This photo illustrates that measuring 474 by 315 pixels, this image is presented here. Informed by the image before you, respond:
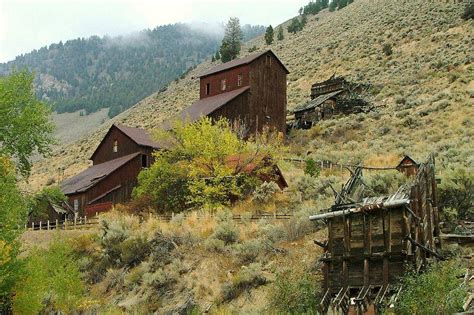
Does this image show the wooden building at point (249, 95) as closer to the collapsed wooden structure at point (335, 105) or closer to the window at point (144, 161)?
the collapsed wooden structure at point (335, 105)

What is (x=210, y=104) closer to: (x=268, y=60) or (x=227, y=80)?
(x=227, y=80)

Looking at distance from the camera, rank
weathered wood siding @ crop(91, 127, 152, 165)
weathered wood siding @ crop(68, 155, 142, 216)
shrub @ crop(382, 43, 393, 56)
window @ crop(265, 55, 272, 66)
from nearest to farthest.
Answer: weathered wood siding @ crop(68, 155, 142, 216)
weathered wood siding @ crop(91, 127, 152, 165)
window @ crop(265, 55, 272, 66)
shrub @ crop(382, 43, 393, 56)

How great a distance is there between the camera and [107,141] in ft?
154

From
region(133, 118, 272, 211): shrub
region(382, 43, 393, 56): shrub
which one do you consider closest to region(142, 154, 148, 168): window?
region(133, 118, 272, 211): shrub

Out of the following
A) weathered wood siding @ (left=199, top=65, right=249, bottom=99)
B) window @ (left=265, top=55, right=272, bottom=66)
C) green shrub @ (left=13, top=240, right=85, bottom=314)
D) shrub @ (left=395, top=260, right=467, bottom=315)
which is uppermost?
window @ (left=265, top=55, right=272, bottom=66)

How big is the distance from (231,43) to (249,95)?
5588cm

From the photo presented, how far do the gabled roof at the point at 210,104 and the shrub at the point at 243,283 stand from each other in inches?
982

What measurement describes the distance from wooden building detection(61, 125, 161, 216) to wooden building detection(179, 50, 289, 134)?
5.44 metres

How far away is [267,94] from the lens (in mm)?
51781

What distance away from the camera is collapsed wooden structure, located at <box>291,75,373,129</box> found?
57.4m

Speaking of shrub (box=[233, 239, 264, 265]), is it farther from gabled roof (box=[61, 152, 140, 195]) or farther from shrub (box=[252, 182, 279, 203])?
gabled roof (box=[61, 152, 140, 195])

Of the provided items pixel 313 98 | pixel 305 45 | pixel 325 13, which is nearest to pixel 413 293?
pixel 313 98

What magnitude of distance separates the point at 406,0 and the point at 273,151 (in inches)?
2522

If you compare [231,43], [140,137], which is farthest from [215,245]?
[231,43]
